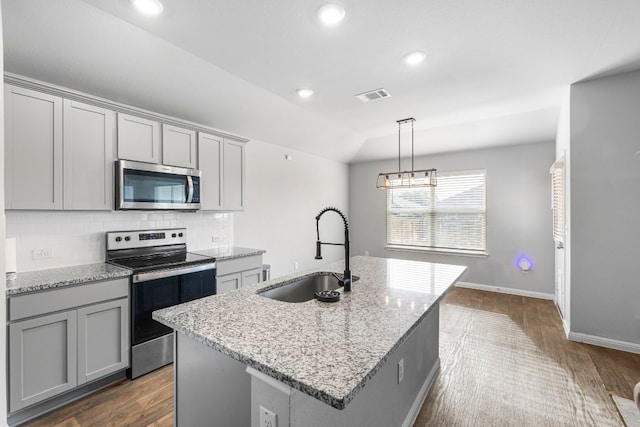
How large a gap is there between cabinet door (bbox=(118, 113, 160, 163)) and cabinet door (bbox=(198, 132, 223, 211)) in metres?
0.47

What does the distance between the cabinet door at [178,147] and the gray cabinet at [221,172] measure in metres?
0.09

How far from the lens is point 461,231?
17.5ft

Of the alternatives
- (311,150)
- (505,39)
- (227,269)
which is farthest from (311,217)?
(505,39)

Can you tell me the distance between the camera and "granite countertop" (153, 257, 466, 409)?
2.95 feet

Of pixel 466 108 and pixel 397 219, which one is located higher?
pixel 466 108

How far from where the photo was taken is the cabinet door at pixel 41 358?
6.12 feet

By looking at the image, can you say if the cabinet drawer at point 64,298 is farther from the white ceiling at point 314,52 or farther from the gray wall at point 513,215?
the gray wall at point 513,215

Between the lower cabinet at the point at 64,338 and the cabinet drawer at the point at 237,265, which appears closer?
the lower cabinet at the point at 64,338

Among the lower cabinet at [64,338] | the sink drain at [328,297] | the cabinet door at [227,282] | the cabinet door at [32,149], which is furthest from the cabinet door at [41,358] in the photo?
the sink drain at [328,297]

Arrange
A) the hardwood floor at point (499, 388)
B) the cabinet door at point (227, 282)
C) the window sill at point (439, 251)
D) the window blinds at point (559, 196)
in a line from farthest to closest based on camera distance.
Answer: the window sill at point (439, 251) < the window blinds at point (559, 196) < the cabinet door at point (227, 282) < the hardwood floor at point (499, 388)

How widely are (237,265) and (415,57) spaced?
2.63 metres

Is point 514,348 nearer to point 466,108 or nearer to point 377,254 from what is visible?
point 466,108

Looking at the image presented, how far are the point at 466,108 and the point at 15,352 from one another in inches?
186

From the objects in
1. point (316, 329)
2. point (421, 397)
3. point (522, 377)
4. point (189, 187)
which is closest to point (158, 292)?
point (189, 187)
